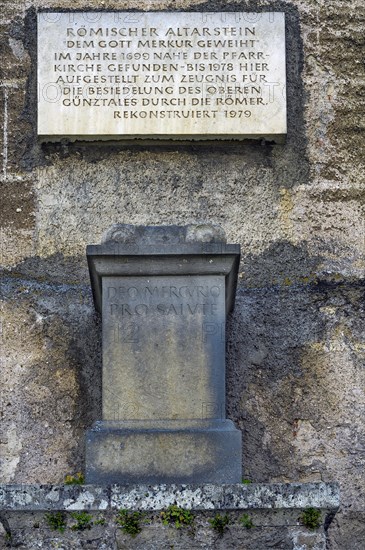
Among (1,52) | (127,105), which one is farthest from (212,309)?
(1,52)

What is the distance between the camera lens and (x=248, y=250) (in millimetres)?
6320

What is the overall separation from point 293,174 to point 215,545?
2150 millimetres

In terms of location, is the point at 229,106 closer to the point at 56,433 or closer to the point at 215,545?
the point at 56,433

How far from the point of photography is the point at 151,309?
5.27m

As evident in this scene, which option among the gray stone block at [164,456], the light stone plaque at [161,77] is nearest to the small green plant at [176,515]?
the gray stone block at [164,456]

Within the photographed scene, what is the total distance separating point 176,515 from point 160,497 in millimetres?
89

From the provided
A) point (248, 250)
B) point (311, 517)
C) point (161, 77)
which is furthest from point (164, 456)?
point (161, 77)

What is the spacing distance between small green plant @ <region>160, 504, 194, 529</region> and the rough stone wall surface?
3.31ft

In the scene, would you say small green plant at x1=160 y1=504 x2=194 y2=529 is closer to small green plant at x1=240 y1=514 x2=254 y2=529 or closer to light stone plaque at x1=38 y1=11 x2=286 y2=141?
small green plant at x1=240 y1=514 x2=254 y2=529

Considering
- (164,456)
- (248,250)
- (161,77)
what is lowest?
(164,456)

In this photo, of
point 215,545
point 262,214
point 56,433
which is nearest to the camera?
point 215,545

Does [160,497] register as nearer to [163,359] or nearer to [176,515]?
[176,515]

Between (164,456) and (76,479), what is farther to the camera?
(76,479)

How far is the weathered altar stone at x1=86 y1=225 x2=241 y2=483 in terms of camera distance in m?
5.10
